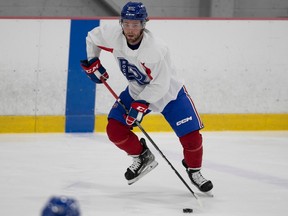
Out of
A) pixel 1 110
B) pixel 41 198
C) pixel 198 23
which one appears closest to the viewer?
pixel 41 198

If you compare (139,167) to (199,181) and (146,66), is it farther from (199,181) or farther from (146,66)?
(146,66)

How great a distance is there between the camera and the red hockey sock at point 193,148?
382 cm

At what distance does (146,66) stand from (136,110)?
0.23m

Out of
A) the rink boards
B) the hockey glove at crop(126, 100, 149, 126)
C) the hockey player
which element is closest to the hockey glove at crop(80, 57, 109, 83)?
the hockey player

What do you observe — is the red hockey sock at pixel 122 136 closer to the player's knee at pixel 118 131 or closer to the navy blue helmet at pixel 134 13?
the player's knee at pixel 118 131

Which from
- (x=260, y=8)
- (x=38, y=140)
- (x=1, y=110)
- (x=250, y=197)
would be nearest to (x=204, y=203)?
(x=250, y=197)

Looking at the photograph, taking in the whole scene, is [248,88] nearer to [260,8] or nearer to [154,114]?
[154,114]

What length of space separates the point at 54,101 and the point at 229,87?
1.62 metres

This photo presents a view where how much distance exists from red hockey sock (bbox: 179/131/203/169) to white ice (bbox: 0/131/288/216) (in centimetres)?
18

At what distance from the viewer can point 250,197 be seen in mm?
3809

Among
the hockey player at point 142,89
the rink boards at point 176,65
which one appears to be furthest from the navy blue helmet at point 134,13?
the rink boards at point 176,65

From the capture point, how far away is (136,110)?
12.0 ft

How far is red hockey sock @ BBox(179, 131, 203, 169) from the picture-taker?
3.82 meters

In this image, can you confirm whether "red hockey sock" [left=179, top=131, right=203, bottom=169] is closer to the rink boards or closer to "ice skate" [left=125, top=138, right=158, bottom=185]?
"ice skate" [left=125, top=138, right=158, bottom=185]
